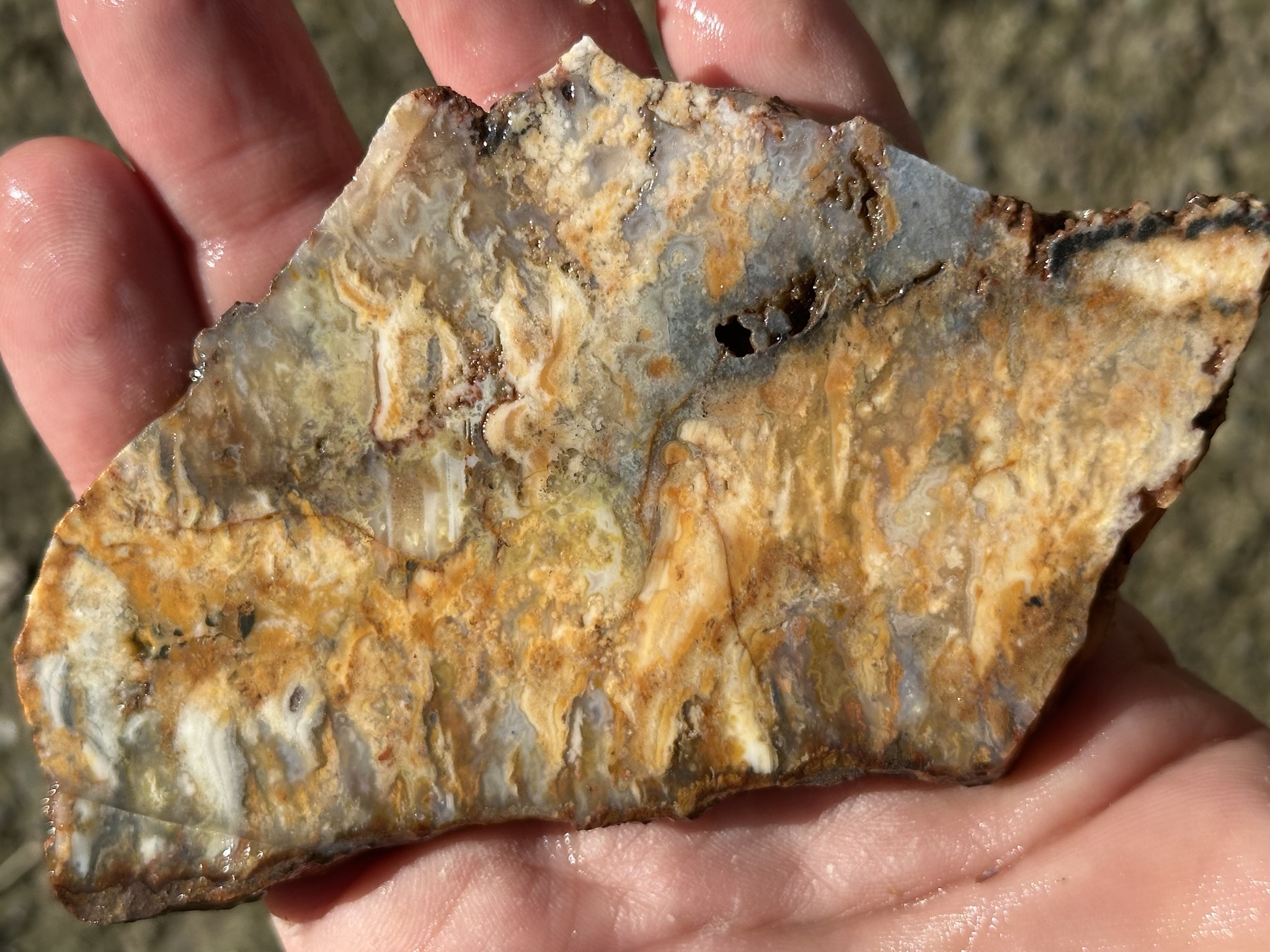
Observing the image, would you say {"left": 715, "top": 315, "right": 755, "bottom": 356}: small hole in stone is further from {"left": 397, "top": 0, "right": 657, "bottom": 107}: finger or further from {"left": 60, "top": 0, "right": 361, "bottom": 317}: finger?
{"left": 60, "top": 0, "right": 361, "bottom": 317}: finger

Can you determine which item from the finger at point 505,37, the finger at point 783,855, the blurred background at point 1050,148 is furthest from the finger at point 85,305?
the blurred background at point 1050,148

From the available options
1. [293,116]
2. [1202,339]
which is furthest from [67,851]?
[1202,339]

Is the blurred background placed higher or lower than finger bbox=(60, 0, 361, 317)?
lower

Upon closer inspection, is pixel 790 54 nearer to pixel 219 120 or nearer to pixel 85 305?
pixel 219 120

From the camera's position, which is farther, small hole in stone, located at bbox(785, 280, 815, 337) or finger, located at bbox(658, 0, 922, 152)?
finger, located at bbox(658, 0, 922, 152)

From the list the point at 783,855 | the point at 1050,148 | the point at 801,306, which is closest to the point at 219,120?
the point at 801,306

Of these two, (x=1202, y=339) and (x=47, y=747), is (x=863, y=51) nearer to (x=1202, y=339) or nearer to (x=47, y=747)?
(x=1202, y=339)

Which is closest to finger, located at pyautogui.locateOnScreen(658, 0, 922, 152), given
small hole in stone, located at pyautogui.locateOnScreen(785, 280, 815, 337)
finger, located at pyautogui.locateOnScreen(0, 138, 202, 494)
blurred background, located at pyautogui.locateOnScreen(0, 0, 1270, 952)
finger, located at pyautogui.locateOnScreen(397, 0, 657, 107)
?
finger, located at pyautogui.locateOnScreen(397, 0, 657, 107)
